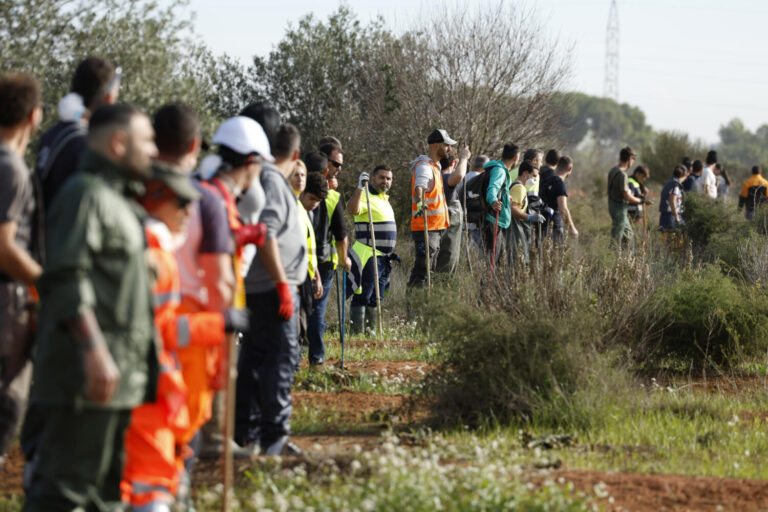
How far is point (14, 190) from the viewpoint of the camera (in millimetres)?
4066

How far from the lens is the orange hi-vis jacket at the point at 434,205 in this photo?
10906 millimetres

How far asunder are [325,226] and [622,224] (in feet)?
26.5

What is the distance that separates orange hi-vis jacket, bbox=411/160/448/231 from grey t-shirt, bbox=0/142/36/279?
22.5ft

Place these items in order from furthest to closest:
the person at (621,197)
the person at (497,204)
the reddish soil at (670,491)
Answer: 1. the person at (621,197)
2. the person at (497,204)
3. the reddish soil at (670,491)

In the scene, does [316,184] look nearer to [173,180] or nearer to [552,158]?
[173,180]

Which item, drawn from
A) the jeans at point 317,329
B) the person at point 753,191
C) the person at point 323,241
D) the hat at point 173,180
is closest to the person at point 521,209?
the person at point 323,241

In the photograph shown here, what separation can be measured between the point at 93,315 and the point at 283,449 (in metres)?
2.46

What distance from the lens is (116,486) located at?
3.70 metres

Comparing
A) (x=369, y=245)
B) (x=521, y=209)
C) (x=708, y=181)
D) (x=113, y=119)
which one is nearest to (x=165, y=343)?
(x=113, y=119)

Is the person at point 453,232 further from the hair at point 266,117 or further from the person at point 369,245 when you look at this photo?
the hair at point 266,117

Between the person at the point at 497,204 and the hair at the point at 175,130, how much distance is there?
7048 millimetres

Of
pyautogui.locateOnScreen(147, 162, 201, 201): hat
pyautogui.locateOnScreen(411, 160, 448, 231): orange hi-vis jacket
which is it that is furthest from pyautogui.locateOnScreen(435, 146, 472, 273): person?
pyautogui.locateOnScreen(147, 162, 201, 201): hat

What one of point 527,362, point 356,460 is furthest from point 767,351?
point 356,460

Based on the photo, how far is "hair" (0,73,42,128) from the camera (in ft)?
13.9
